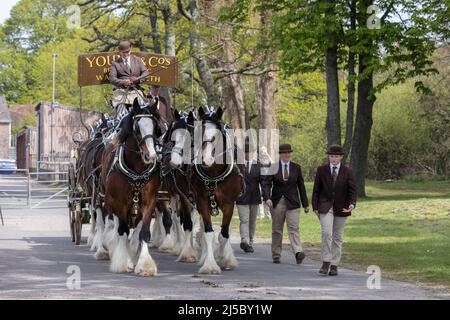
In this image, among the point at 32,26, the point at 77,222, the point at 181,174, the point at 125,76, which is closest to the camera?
the point at 181,174

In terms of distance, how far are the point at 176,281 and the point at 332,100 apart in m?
22.7

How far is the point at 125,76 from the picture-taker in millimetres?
17203

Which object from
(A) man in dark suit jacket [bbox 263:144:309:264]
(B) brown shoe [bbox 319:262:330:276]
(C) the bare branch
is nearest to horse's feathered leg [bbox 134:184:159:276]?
(B) brown shoe [bbox 319:262:330:276]

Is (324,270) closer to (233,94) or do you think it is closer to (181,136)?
(181,136)

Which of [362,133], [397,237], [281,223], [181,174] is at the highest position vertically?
[362,133]

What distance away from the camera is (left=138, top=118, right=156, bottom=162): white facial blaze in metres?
14.1

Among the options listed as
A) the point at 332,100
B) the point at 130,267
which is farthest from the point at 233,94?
the point at 130,267

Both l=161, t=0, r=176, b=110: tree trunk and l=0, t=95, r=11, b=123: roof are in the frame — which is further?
l=0, t=95, r=11, b=123: roof

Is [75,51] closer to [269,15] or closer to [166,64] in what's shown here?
[269,15]

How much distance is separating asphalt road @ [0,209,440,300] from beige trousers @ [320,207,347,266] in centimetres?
34

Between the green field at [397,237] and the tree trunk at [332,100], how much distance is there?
279 centimetres

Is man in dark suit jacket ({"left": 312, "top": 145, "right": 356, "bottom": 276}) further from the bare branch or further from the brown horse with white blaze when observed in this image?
the bare branch

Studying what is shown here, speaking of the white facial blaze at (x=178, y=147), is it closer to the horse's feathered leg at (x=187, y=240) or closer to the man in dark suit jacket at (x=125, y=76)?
the horse's feathered leg at (x=187, y=240)

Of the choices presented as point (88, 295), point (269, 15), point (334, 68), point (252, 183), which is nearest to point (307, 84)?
point (269, 15)
